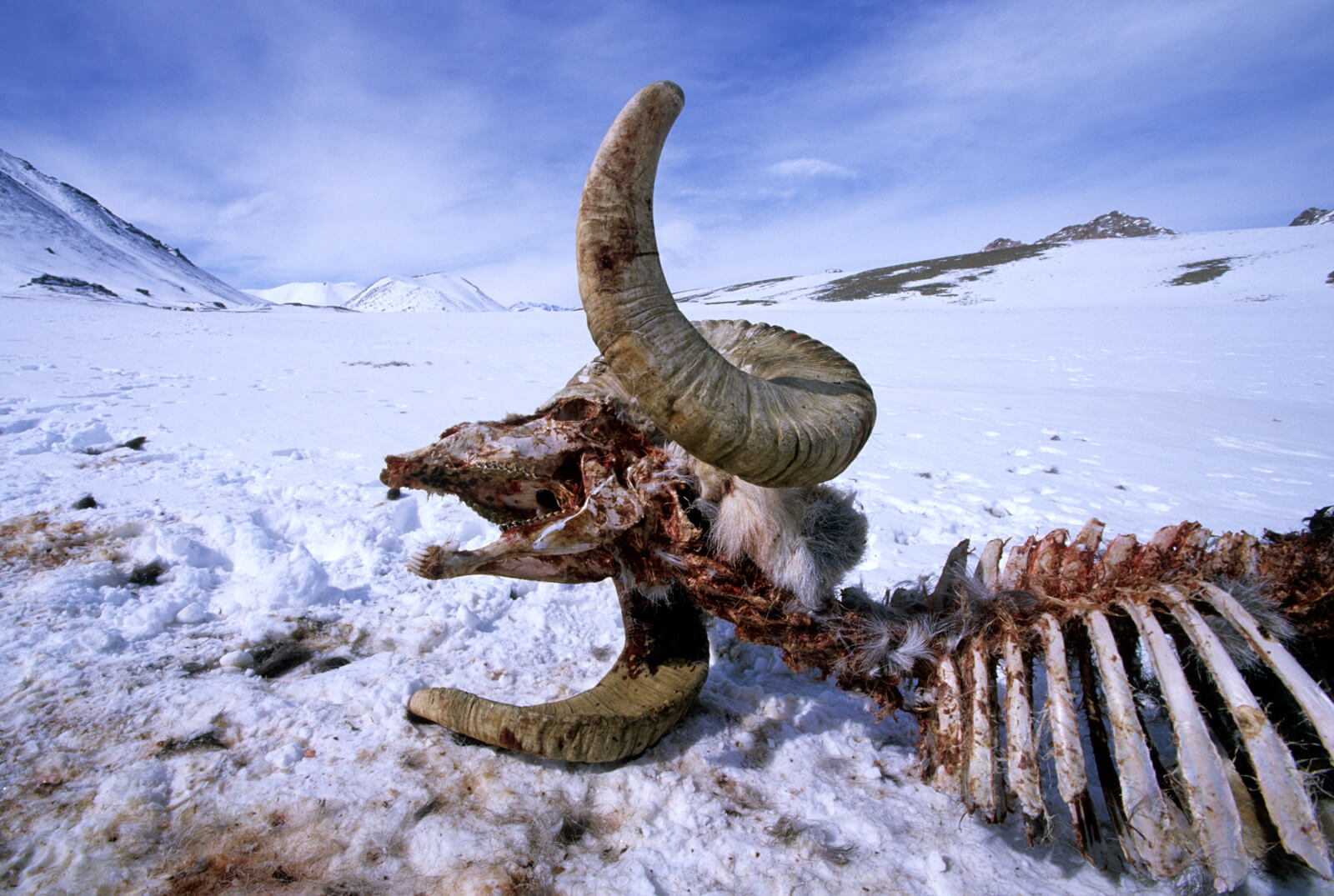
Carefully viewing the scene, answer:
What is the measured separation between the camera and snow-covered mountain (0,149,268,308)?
151 ft

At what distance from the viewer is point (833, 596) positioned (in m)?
2.88

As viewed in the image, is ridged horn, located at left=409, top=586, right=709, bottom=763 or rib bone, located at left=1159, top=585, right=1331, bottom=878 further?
ridged horn, located at left=409, top=586, right=709, bottom=763

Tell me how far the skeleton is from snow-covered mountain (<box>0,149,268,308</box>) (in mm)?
44703

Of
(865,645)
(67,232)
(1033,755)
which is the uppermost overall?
(67,232)

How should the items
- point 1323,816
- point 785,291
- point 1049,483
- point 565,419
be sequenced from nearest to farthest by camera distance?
point 1323,816 → point 565,419 → point 1049,483 → point 785,291

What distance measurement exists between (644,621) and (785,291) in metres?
69.1

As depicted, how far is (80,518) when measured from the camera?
4281 mm

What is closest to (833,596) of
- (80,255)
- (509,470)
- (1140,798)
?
(1140,798)

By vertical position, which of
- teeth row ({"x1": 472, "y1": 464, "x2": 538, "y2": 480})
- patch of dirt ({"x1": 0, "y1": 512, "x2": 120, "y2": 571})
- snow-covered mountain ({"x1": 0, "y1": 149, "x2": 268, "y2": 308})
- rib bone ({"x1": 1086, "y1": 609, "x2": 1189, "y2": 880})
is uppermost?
snow-covered mountain ({"x1": 0, "y1": 149, "x2": 268, "y2": 308})

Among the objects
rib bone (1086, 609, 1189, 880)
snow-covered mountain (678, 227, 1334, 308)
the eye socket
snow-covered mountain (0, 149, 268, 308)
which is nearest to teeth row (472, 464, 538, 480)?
the eye socket

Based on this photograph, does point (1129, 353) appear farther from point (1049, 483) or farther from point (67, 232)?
point (67, 232)

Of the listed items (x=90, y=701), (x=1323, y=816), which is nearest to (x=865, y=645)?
(x=1323, y=816)

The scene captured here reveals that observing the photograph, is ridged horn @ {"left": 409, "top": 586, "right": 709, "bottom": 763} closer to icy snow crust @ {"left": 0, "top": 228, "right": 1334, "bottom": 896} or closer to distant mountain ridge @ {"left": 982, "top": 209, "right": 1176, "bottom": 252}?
icy snow crust @ {"left": 0, "top": 228, "right": 1334, "bottom": 896}

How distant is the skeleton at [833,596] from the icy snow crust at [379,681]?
24 centimetres
